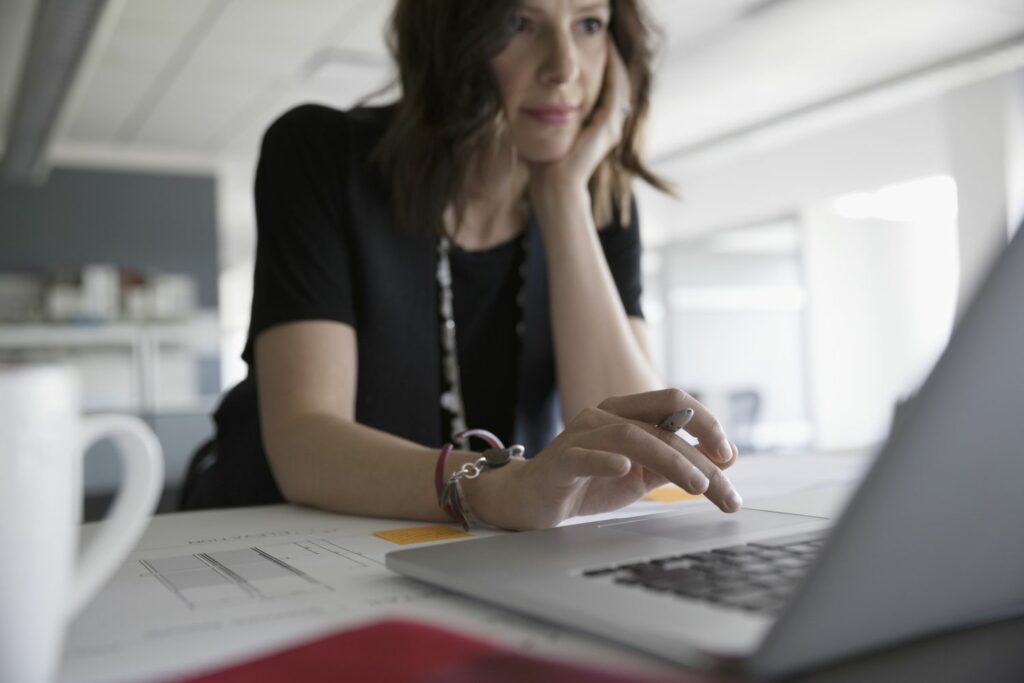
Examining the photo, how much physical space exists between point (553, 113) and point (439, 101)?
0.16 meters

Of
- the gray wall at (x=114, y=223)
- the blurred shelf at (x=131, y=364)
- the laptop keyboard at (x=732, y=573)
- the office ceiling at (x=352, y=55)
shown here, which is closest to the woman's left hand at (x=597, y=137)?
the laptop keyboard at (x=732, y=573)

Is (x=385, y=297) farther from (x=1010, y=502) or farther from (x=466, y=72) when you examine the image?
(x=1010, y=502)

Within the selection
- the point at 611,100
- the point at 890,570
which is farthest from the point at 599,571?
the point at 611,100

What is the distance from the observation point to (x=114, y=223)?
6.80 m

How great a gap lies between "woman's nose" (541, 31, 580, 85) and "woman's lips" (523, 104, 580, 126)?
0.13 feet

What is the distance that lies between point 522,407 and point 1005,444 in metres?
0.96

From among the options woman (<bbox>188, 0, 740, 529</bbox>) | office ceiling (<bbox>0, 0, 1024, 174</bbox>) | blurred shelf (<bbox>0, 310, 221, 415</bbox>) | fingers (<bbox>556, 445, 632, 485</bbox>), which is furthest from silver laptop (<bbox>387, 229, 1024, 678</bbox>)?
→ blurred shelf (<bbox>0, 310, 221, 415</bbox>)

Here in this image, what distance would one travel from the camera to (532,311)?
131 cm

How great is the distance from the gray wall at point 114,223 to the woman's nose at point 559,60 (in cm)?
636

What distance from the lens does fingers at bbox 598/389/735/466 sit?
692 millimetres

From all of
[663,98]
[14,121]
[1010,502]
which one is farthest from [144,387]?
[1010,502]

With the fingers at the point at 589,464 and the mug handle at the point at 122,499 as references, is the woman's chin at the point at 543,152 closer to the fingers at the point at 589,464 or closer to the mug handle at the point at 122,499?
the fingers at the point at 589,464

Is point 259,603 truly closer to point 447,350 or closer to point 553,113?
point 447,350

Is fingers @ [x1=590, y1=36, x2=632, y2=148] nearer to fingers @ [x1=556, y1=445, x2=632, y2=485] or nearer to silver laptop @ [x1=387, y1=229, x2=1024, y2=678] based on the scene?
fingers @ [x1=556, y1=445, x2=632, y2=485]
